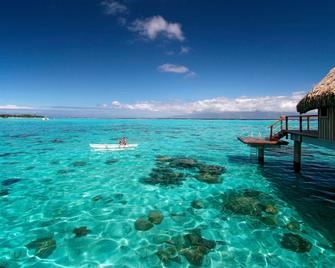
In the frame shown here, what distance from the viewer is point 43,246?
770 cm

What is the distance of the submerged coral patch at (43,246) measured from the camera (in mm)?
7322

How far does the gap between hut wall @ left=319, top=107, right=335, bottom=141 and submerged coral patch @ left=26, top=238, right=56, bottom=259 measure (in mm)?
13542

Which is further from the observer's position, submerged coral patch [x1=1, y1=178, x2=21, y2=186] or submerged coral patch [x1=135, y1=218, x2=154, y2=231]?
submerged coral patch [x1=1, y1=178, x2=21, y2=186]

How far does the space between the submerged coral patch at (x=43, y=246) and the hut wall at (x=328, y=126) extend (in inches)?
533

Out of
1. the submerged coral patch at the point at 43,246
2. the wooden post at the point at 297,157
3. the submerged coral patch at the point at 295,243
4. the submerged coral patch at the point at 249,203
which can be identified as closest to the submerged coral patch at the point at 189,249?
the submerged coral patch at the point at 295,243

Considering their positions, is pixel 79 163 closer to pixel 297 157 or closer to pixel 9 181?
pixel 9 181

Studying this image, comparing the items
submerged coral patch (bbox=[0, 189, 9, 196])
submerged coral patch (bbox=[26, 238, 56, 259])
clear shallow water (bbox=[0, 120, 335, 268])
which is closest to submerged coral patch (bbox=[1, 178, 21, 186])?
clear shallow water (bbox=[0, 120, 335, 268])

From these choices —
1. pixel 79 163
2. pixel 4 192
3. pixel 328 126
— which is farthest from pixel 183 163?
pixel 4 192

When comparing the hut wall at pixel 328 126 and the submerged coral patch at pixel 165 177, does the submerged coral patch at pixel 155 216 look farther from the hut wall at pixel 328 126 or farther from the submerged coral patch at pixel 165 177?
the hut wall at pixel 328 126

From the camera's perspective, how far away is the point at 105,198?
12.0 meters

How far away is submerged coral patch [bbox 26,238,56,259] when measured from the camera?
7322 mm

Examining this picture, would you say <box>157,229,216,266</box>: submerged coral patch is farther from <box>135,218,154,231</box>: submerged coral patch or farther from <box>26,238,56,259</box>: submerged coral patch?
<box>26,238,56,259</box>: submerged coral patch

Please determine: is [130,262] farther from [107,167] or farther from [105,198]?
[107,167]

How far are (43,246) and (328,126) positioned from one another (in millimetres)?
14188
